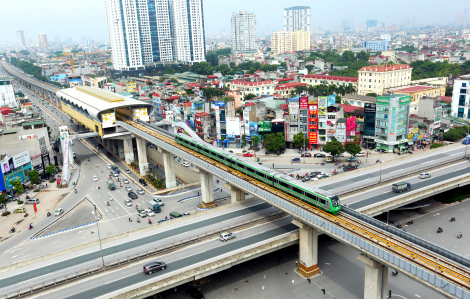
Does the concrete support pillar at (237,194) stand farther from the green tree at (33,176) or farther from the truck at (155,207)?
the green tree at (33,176)

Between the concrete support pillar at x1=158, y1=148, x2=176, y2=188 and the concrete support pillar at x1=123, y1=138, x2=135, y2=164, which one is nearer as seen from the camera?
the concrete support pillar at x1=158, y1=148, x2=176, y2=188

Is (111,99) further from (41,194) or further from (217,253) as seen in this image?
(217,253)

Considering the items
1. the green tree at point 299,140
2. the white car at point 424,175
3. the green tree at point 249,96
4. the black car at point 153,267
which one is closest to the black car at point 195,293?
the black car at point 153,267

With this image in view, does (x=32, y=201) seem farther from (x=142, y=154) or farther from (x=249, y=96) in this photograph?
(x=249, y=96)

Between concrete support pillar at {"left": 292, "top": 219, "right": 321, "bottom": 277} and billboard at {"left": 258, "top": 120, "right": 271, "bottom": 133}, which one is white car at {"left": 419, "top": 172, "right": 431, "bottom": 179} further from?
billboard at {"left": 258, "top": 120, "right": 271, "bottom": 133}

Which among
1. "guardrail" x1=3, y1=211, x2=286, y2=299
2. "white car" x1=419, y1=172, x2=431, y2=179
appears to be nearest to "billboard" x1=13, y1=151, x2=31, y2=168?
"guardrail" x1=3, y1=211, x2=286, y2=299

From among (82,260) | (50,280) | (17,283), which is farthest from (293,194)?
(17,283)

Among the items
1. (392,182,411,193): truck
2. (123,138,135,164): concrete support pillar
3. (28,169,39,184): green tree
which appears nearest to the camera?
(392,182,411,193): truck
